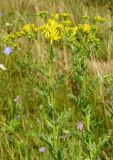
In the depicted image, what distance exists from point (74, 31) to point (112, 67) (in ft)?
5.65

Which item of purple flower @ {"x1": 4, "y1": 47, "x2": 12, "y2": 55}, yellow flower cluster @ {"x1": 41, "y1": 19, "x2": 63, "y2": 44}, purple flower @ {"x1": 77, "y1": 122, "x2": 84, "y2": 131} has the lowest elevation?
purple flower @ {"x1": 77, "y1": 122, "x2": 84, "y2": 131}

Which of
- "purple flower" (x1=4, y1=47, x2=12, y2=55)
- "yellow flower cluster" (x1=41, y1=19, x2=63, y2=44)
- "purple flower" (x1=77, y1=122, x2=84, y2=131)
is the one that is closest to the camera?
"yellow flower cluster" (x1=41, y1=19, x2=63, y2=44)

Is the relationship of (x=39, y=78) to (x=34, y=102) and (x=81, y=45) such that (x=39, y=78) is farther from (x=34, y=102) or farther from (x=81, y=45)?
(x=81, y=45)

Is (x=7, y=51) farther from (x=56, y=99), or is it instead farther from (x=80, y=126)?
(x=80, y=126)

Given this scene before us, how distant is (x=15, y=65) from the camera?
132 inches

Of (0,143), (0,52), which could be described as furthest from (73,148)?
(0,52)

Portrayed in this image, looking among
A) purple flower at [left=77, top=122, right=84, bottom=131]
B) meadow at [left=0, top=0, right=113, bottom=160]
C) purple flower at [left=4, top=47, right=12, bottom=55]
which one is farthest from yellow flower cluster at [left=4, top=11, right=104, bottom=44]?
purple flower at [left=4, top=47, right=12, bottom=55]

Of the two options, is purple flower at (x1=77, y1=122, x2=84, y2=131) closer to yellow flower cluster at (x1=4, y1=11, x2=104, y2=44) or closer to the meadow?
the meadow

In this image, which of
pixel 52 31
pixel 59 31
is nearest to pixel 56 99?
pixel 59 31

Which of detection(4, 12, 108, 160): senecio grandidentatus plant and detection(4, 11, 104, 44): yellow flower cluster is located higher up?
detection(4, 11, 104, 44): yellow flower cluster

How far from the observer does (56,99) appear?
9.55ft

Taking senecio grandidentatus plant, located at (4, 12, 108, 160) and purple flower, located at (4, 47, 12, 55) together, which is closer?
senecio grandidentatus plant, located at (4, 12, 108, 160)

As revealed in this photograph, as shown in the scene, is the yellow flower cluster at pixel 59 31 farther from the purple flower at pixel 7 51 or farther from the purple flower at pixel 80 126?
the purple flower at pixel 7 51

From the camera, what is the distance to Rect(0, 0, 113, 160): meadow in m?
1.61
